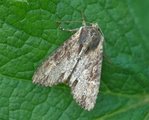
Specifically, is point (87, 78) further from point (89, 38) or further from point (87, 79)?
point (89, 38)

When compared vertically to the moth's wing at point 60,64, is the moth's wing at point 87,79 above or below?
below

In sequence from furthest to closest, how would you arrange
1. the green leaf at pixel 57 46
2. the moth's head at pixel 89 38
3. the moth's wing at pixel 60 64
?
the moth's head at pixel 89 38
the moth's wing at pixel 60 64
the green leaf at pixel 57 46

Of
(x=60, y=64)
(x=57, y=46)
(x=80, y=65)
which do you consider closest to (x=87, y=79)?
(x=80, y=65)

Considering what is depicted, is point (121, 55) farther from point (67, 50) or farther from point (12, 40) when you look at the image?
point (12, 40)

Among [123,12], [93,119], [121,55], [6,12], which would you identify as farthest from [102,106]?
[6,12]

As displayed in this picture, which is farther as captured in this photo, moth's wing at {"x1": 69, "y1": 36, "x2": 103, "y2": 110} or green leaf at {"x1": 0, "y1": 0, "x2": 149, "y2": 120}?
moth's wing at {"x1": 69, "y1": 36, "x2": 103, "y2": 110}

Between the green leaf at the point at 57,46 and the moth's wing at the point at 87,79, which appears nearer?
the green leaf at the point at 57,46
